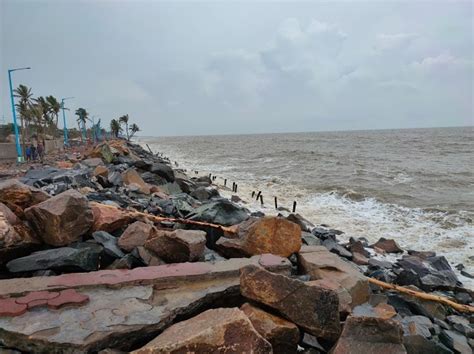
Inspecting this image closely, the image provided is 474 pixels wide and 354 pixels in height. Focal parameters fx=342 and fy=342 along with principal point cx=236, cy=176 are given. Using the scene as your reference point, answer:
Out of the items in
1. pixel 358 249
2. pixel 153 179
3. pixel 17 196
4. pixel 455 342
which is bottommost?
pixel 358 249

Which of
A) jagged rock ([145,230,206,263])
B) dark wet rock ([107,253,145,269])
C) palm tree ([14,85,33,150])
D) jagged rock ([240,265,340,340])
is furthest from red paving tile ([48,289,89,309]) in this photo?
palm tree ([14,85,33,150])

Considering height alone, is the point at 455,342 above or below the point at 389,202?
above

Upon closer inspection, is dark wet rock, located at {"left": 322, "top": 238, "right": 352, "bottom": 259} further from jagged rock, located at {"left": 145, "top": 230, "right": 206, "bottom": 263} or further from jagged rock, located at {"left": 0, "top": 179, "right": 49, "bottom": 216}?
jagged rock, located at {"left": 0, "top": 179, "right": 49, "bottom": 216}

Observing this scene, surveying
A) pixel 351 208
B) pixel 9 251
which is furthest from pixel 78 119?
pixel 9 251

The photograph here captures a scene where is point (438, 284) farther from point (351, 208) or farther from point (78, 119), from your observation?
point (78, 119)

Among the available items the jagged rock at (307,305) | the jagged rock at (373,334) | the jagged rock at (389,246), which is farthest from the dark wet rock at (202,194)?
the jagged rock at (373,334)

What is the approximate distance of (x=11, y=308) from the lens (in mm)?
2961

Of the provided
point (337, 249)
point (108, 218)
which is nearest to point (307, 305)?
point (108, 218)

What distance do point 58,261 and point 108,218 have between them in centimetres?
130

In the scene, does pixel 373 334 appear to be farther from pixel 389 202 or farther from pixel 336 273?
pixel 389 202

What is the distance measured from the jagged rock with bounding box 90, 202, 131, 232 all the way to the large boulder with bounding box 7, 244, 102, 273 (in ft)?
2.93

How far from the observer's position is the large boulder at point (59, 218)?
14.5 ft

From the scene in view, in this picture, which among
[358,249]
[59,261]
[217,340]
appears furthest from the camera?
[358,249]

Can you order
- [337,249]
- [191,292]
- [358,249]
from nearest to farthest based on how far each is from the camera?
[191,292], [337,249], [358,249]
